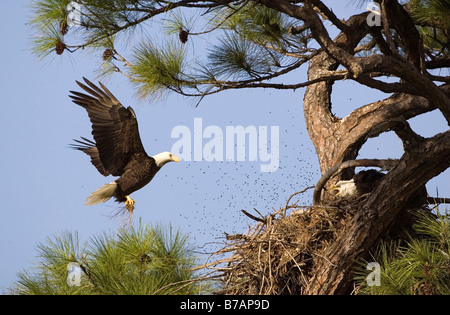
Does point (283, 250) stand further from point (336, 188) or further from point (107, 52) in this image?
point (107, 52)

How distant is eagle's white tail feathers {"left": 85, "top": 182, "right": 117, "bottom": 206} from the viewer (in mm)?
4230

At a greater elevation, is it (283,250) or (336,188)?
(336,188)

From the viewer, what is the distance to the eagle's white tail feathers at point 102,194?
13.9 ft

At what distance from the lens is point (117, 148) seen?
4141 mm

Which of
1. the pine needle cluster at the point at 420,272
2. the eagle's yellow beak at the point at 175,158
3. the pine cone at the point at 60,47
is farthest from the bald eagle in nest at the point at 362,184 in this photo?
the pine cone at the point at 60,47

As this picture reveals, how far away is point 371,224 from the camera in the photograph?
3660 millimetres

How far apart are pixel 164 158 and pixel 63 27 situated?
39.9 inches

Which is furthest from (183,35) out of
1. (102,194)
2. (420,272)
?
(420,272)

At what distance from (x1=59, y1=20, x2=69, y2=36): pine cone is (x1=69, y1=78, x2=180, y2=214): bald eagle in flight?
0.32 meters

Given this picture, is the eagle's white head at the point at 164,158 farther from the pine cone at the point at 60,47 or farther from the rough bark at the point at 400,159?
the rough bark at the point at 400,159

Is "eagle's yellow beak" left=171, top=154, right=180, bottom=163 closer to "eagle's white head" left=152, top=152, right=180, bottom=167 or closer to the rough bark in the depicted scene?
"eagle's white head" left=152, top=152, right=180, bottom=167
